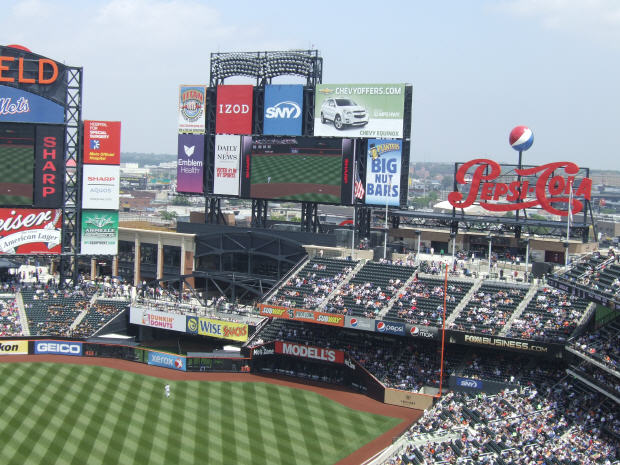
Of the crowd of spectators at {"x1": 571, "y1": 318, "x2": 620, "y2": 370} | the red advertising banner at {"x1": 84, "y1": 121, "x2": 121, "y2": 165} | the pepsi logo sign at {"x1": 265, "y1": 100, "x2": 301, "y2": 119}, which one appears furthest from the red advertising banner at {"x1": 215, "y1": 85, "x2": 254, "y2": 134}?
the crowd of spectators at {"x1": 571, "y1": 318, "x2": 620, "y2": 370}

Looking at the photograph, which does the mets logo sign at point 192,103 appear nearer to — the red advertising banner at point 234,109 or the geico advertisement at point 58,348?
the red advertising banner at point 234,109

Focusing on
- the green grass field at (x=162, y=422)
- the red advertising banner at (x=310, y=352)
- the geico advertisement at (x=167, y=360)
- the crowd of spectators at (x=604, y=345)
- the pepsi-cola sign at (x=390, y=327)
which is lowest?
the green grass field at (x=162, y=422)

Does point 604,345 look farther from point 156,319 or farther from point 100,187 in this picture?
point 100,187

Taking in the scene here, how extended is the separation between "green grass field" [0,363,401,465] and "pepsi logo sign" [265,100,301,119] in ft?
62.2

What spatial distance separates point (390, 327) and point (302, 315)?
4.95 m

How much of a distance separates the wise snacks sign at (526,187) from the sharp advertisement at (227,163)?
48.8 feet

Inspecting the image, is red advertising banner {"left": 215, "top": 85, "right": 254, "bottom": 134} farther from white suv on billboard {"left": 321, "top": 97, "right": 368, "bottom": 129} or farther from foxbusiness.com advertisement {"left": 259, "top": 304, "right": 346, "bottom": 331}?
foxbusiness.com advertisement {"left": 259, "top": 304, "right": 346, "bottom": 331}

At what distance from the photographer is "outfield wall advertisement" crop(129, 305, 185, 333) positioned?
46969mm

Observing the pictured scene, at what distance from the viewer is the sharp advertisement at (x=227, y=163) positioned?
5166 cm

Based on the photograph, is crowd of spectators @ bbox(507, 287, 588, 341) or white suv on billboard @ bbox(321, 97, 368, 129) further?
white suv on billboard @ bbox(321, 97, 368, 129)

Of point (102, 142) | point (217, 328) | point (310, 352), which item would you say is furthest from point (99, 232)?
point (310, 352)

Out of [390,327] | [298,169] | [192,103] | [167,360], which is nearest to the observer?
[390,327]

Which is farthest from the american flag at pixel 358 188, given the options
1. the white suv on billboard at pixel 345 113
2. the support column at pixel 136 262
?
the support column at pixel 136 262

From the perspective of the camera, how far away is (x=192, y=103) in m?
52.8
